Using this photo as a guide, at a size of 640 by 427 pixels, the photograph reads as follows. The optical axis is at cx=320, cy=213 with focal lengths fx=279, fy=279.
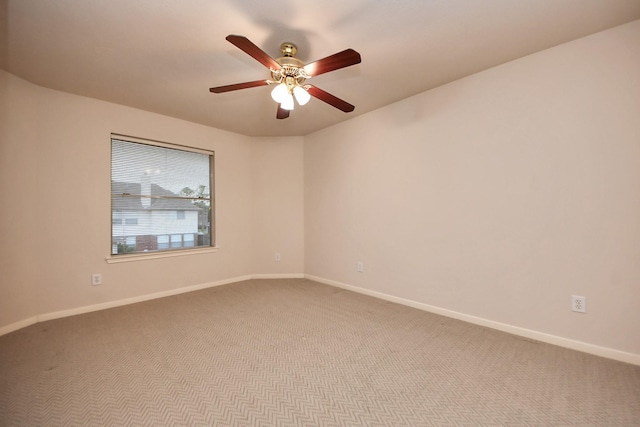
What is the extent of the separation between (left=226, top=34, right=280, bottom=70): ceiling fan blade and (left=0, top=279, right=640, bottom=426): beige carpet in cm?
208

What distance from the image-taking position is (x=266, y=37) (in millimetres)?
2082

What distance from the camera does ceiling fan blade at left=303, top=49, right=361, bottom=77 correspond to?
5.57 feet

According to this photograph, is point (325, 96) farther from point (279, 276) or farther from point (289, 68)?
point (279, 276)

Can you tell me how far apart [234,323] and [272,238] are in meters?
2.02

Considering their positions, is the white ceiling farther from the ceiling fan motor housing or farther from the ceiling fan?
the ceiling fan

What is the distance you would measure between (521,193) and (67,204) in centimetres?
451

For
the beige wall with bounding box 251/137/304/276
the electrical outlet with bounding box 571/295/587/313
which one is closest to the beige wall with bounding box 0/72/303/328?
the beige wall with bounding box 251/137/304/276

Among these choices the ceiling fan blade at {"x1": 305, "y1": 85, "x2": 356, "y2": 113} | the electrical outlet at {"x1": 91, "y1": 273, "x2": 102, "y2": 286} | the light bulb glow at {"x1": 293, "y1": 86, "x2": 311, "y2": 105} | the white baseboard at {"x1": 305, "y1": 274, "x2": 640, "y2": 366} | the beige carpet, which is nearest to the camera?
the beige carpet

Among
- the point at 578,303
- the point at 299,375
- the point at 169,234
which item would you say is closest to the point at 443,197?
the point at 578,303

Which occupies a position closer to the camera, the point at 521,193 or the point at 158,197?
the point at 521,193

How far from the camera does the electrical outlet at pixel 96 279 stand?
3148 millimetres

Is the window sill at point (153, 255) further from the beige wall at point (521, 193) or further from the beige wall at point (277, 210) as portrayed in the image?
the beige wall at point (521, 193)

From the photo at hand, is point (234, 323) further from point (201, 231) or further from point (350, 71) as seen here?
point (350, 71)

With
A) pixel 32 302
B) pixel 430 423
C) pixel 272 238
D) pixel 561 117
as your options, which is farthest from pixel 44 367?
pixel 561 117
